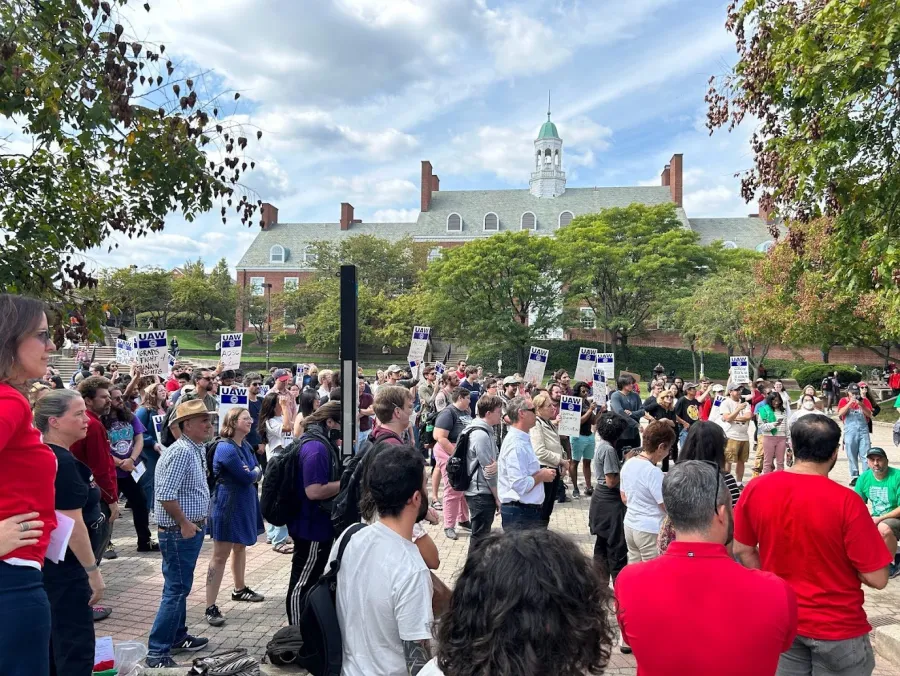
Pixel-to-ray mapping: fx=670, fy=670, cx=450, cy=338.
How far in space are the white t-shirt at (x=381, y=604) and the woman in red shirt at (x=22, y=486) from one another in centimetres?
114

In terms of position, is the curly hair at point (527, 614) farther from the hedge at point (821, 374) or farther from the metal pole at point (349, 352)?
the hedge at point (821, 374)

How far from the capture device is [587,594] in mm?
1668

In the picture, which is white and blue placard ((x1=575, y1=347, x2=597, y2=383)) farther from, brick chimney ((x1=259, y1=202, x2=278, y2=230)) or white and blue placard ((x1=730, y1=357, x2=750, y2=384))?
brick chimney ((x1=259, y1=202, x2=278, y2=230))

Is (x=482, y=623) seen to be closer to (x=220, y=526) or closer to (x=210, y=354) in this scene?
(x=220, y=526)

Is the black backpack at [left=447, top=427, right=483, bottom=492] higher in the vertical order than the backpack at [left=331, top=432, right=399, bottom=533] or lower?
lower

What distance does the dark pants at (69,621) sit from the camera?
10.9ft

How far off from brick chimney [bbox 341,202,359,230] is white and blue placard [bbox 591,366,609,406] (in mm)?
67335

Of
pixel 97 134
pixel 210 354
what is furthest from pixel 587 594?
pixel 210 354

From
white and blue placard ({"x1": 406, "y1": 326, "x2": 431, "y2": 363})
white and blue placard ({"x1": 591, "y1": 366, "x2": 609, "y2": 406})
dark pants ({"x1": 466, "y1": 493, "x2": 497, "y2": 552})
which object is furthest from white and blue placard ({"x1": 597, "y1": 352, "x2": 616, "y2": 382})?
dark pants ({"x1": 466, "y1": 493, "x2": 497, "y2": 552})

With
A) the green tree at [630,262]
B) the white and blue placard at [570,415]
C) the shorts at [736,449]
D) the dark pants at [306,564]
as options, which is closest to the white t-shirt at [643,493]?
the dark pants at [306,564]

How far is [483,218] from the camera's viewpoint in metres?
73.6

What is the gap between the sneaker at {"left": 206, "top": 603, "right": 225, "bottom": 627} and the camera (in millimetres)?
5594

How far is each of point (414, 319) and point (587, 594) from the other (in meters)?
50.5

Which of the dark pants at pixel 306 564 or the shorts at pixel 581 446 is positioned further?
the shorts at pixel 581 446
